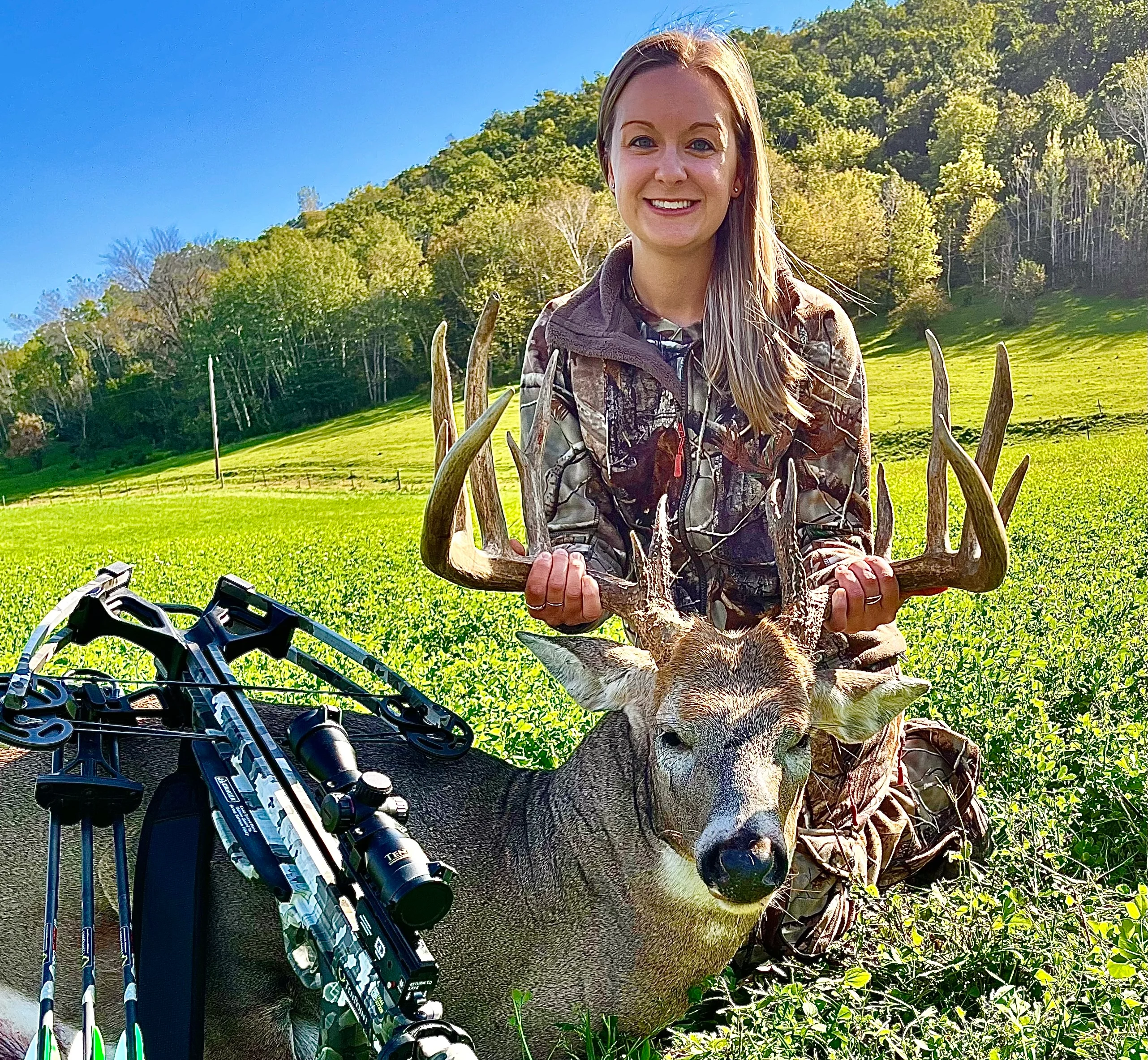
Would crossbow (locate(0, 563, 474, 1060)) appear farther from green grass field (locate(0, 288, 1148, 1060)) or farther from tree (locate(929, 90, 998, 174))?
tree (locate(929, 90, 998, 174))

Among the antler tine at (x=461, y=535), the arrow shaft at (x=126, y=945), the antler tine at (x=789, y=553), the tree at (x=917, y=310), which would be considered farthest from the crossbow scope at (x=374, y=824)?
the tree at (x=917, y=310)

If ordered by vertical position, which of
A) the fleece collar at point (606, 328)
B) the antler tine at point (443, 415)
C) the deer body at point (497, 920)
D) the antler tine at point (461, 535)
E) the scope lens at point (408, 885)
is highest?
the fleece collar at point (606, 328)

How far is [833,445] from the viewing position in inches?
153

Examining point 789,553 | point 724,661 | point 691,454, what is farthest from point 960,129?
point 724,661

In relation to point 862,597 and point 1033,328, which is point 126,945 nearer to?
point 862,597

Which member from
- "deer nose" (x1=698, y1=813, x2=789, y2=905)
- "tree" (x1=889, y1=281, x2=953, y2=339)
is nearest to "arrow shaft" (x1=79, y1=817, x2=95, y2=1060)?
"deer nose" (x1=698, y1=813, x2=789, y2=905)

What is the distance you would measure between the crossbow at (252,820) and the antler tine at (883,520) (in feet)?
5.86

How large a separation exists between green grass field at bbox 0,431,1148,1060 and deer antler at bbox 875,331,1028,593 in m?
1.01

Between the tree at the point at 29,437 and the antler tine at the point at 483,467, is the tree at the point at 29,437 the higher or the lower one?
the higher one

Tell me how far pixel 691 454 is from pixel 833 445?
509mm

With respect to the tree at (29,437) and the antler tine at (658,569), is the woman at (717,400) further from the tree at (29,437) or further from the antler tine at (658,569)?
the tree at (29,437)

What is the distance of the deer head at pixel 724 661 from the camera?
2.80 metres

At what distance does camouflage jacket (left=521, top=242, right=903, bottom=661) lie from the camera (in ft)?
12.7

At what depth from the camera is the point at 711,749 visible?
2.87 metres
